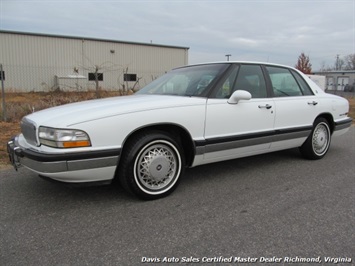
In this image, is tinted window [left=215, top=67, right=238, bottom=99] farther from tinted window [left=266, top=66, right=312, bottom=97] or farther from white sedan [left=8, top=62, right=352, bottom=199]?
tinted window [left=266, top=66, right=312, bottom=97]

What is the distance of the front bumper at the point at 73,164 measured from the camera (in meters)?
2.77

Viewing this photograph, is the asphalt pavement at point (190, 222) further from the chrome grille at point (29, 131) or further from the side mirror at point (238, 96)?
the side mirror at point (238, 96)

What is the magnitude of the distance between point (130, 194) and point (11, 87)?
72.7ft

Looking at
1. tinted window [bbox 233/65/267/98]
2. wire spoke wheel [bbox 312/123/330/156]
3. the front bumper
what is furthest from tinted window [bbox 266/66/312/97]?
the front bumper

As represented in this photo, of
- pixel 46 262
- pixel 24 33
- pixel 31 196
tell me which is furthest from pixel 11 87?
pixel 46 262

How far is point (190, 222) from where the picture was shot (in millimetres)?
2775

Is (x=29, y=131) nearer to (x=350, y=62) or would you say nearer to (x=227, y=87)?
(x=227, y=87)

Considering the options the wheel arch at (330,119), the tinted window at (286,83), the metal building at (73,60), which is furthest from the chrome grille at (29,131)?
the metal building at (73,60)

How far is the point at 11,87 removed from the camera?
2208 centimetres

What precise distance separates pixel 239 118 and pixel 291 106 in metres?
1.10

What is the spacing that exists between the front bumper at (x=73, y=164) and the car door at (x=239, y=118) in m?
1.15

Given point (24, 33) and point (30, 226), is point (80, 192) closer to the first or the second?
point (30, 226)

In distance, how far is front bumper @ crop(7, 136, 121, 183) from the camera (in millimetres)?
2767

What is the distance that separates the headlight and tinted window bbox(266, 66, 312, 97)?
8.97 feet
